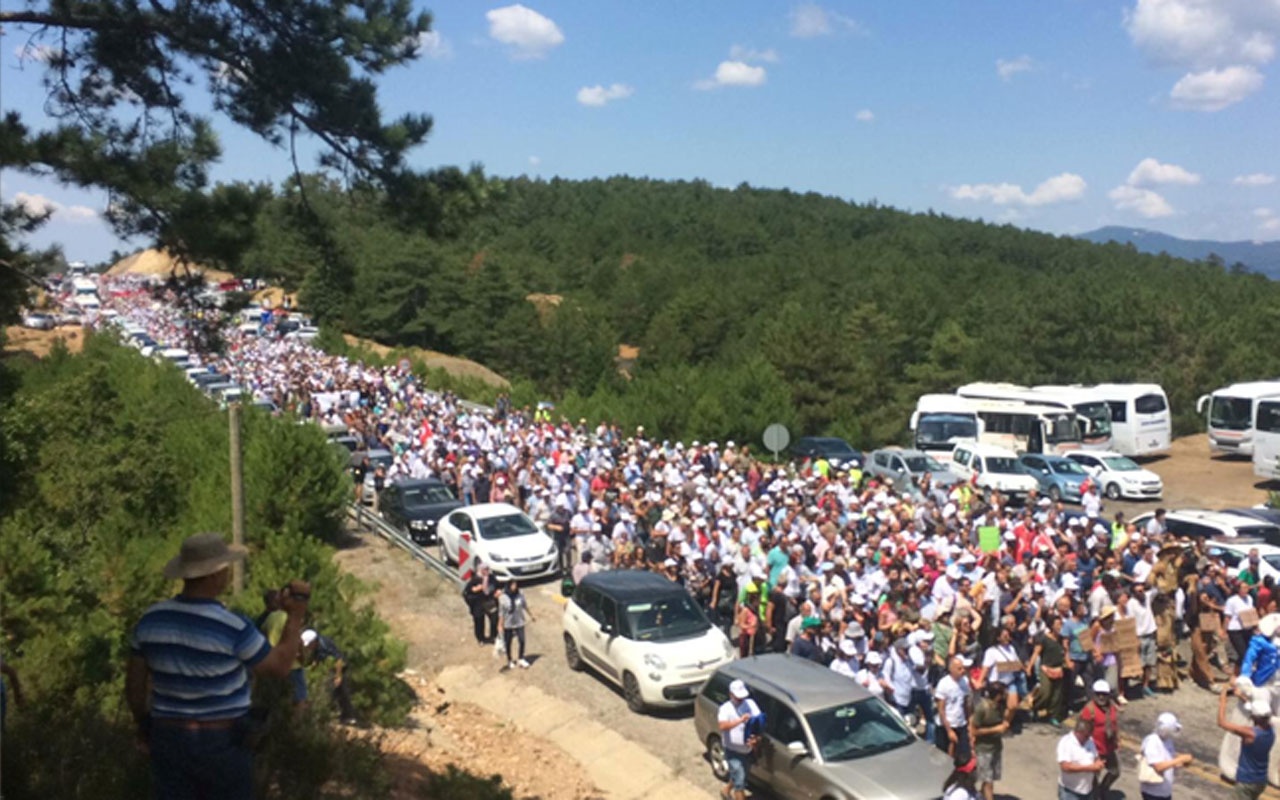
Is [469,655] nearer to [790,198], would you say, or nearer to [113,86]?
[113,86]

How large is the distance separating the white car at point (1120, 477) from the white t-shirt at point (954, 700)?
66.7 ft

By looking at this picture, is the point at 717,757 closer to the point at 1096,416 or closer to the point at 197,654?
the point at 197,654

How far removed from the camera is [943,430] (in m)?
34.8

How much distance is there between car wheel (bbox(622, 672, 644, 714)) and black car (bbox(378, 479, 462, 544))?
8841mm

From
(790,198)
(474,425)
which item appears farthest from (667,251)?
(474,425)

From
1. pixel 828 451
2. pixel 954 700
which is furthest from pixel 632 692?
pixel 828 451

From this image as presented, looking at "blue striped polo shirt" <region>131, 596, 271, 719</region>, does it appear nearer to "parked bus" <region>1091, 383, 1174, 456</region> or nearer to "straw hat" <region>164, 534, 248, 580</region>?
"straw hat" <region>164, 534, 248, 580</region>

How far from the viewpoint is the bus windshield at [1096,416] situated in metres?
35.7

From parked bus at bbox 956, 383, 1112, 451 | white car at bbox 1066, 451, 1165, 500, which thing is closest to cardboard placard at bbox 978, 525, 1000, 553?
white car at bbox 1066, 451, 1165, 500

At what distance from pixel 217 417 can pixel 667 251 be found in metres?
94.6

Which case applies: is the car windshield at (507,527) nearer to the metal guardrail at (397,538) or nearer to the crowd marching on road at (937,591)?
the crowd marching on road at (937,591)

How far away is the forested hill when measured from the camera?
37500 millimetres

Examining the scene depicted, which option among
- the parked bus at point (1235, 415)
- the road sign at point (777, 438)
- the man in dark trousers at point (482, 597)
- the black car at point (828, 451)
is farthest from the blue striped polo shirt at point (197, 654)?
the parked bus at point (1235, 415)

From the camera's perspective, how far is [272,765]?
254 inches
